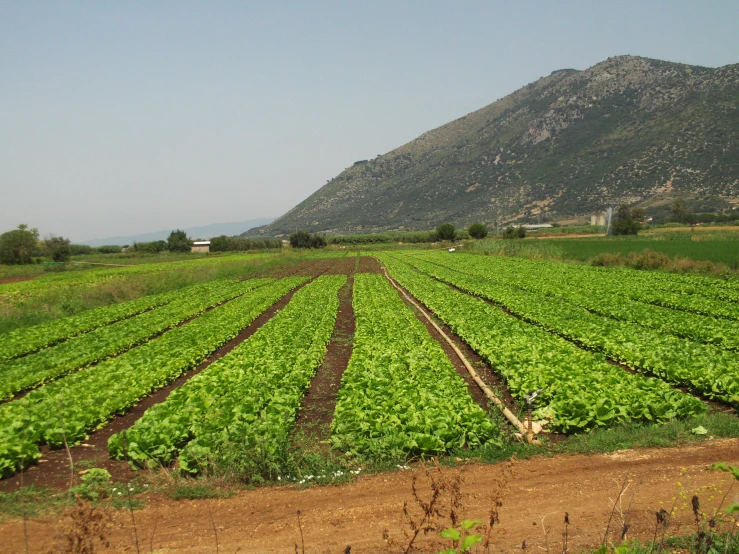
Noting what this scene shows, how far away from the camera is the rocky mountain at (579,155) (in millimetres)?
104375

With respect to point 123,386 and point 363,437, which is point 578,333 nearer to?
point 363,437

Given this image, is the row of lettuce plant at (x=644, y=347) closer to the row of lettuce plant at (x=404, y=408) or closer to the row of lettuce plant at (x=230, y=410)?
the row of lettuce plant at (x=404, y=408)

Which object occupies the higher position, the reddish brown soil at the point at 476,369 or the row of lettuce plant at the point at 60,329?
the row of lettuce plant at the point at 60,329

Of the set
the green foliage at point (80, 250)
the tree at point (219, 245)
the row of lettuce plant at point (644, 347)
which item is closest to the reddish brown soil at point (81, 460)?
the row of lettuce plant at point (644, 347)

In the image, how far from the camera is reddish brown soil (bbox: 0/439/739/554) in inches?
221

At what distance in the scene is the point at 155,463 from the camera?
7.85 m

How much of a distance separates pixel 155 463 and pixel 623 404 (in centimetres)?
803

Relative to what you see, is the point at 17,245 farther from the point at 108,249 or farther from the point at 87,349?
the point at 87,349

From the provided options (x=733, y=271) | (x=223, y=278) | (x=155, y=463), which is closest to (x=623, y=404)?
(x=155, y=463)

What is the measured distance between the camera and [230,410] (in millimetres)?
9250

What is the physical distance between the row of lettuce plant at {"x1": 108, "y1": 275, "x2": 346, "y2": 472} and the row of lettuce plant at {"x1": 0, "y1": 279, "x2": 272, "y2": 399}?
202 inches

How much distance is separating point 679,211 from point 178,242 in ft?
329

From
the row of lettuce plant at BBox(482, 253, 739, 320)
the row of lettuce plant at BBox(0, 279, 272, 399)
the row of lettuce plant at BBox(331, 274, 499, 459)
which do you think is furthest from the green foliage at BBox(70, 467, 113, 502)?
the row of lettuce plant at BBox(482, 253, 739, 320)

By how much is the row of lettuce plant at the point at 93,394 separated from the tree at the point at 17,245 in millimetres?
69296
